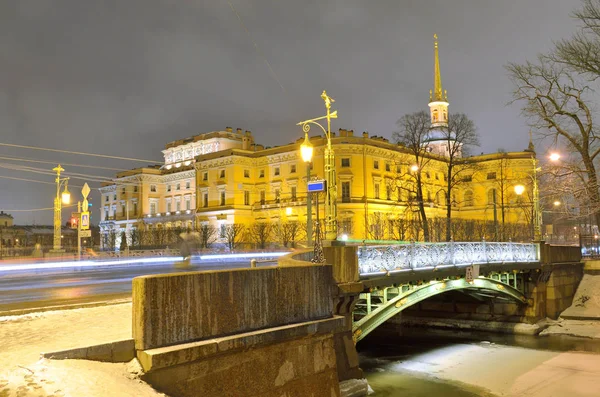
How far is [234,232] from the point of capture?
69188 millimetres

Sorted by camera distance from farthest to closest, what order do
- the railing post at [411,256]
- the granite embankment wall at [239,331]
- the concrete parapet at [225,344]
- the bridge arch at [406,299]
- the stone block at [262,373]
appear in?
1. the railing post at [411,256]
2. the bridge arch at [406,299]
3. the stone block at [262,373]
4. the granite embankment wall at [239,331]
5. the concrete parapet at [225,344]

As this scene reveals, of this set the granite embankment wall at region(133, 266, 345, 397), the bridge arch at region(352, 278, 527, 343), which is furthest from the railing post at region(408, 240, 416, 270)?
the granite embankment wall at region(133, 266, 345, 397)

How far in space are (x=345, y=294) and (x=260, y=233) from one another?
53.0 meters

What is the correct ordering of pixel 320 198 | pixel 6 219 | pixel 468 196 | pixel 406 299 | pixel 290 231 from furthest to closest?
pixel 6 219, pixel 468 196, pixel 320 198, pixel 290 231, pixel 406 299

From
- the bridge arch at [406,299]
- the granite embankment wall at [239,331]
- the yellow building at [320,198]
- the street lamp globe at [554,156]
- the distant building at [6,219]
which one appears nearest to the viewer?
the granite embankment wall at [239,331]

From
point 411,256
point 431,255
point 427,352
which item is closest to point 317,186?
point 411,256

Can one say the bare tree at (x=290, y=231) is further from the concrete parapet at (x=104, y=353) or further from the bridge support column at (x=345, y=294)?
the concrete parapet at (x=104, y=353)

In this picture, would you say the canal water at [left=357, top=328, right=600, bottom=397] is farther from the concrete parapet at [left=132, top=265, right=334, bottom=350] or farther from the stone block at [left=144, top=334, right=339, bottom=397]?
the concrete parapet at [left=132, top=265, right=334, bottom=350]

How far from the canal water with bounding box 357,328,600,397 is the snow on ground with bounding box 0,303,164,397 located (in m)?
11.0

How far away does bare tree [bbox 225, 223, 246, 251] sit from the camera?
66963 millimetres

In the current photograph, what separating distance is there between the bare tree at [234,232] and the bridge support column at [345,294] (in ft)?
166

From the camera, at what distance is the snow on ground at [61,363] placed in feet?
22.2

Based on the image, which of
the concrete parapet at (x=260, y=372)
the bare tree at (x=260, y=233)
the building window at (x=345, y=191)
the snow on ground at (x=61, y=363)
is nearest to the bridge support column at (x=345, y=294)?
the concrete parapet at (x=260, y=372)

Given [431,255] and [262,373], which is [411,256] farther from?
[262,373]
